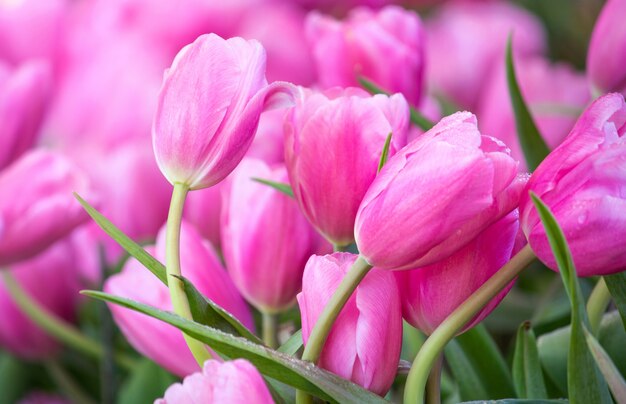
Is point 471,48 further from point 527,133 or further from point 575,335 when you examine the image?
point 575,335

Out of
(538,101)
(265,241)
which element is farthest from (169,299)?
(538,101)

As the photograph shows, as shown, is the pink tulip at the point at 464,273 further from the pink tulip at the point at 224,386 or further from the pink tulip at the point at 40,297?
the pink tulip at the point at 40,297

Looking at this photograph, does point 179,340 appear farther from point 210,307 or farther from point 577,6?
point 577,6

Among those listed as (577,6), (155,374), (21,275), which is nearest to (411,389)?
(155,374)

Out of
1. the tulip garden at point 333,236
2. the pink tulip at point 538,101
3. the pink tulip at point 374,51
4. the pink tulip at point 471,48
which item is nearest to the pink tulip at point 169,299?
the tulip garden at point 333,236

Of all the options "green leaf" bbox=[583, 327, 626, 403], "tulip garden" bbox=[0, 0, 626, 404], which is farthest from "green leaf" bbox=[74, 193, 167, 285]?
"green leaf" bbox=[583, 327, 626, 403]

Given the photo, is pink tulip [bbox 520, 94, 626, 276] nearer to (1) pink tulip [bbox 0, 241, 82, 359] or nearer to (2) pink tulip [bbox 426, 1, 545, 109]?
(1) pink tulip [bbox 0, 241, 82, 359]
